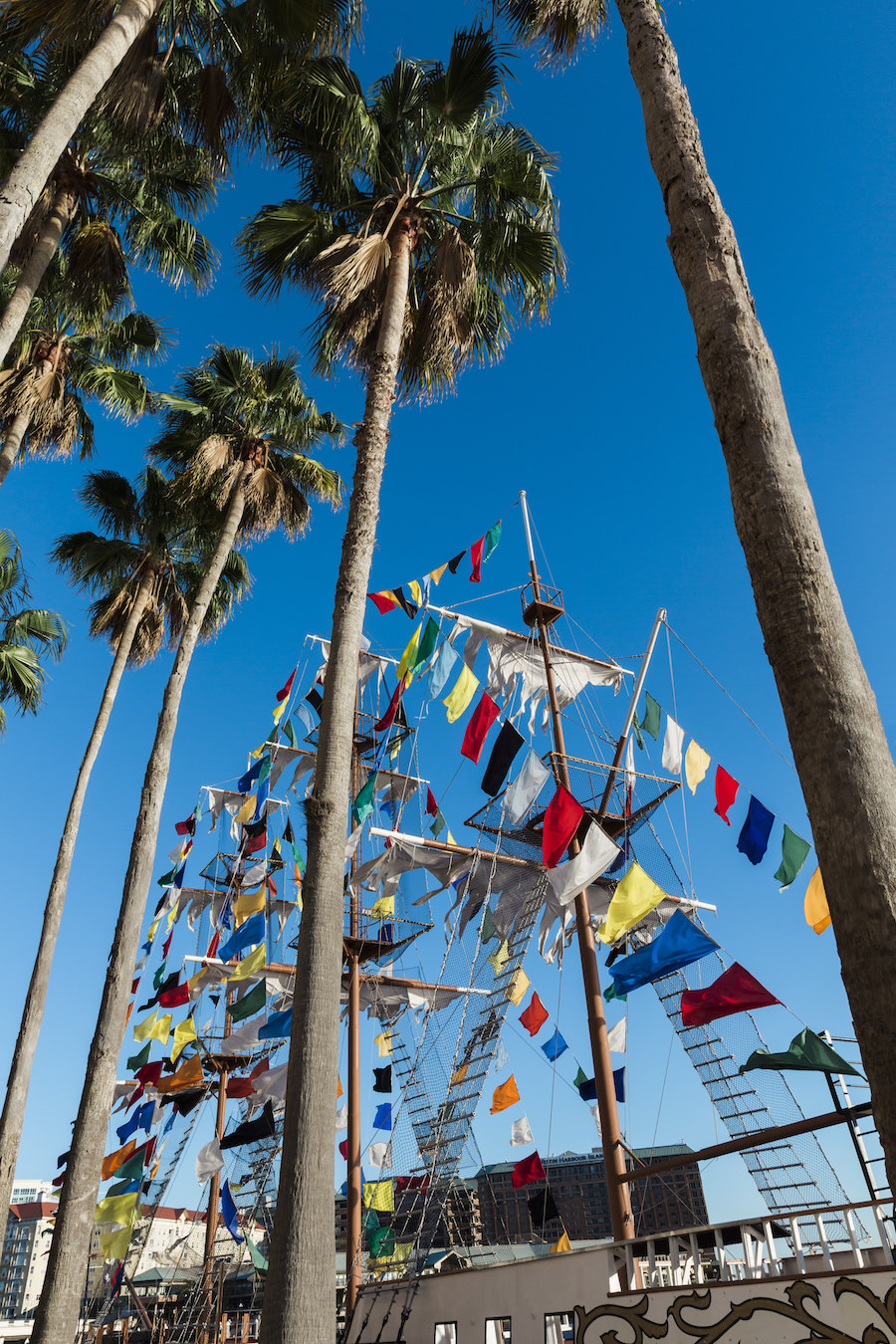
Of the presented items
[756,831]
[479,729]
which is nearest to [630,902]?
[756,831]

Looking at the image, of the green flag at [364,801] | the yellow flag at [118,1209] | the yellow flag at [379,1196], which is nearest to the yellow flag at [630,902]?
the green flag at [364,801]

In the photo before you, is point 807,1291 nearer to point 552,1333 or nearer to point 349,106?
point 552,1333

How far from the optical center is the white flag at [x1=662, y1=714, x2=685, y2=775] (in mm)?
14438

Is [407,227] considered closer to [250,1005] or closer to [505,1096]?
[250,1005]

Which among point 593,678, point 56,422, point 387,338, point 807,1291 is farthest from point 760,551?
point 593,678

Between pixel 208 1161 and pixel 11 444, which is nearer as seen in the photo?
pixel 11 444

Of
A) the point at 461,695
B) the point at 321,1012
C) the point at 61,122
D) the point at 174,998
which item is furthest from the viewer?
the point at 174,998

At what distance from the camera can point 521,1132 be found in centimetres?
1620

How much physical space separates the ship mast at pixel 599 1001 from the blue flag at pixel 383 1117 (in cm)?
662

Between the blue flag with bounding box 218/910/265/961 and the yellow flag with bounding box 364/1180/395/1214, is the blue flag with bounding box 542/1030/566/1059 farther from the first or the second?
the blue flag with bounding box 218/910/265/961

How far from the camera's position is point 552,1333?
9.67 m

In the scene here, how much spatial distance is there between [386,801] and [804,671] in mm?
30219

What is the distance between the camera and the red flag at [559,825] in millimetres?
11242

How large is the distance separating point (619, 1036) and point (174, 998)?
9.21 meters
